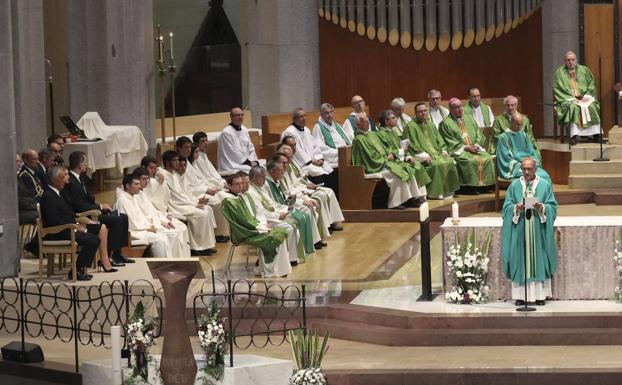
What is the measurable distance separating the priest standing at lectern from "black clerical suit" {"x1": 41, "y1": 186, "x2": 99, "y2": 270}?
11.5 ft

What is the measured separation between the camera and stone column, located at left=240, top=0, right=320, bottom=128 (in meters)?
22.0

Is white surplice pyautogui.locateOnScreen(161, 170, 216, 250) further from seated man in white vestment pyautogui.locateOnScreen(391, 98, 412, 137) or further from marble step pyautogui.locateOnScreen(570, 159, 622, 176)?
marble step pyautogui.locateOnScreen(570, 159, 622, 176)

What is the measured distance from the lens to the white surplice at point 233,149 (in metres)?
18.0

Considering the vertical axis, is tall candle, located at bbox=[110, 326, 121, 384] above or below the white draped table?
below

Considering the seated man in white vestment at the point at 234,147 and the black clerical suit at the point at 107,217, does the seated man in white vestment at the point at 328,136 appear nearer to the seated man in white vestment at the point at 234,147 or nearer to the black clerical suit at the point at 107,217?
the seated man in white vestment at the point at 234,147

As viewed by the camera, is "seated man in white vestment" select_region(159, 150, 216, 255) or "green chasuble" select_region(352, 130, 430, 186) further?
"green chasuble" select_region(352, 130, 430, 186)

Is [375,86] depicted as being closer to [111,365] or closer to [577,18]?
[577,18]

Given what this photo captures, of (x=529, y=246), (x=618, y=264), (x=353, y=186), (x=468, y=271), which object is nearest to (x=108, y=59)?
→ (x=353, y=186)

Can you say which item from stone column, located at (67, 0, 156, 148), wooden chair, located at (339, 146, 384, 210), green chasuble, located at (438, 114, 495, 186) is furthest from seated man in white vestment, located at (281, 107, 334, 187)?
stone column, located at (67, 0, 156, 148)

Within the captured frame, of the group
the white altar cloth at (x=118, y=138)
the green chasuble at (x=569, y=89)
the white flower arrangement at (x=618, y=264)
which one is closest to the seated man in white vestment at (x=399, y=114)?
the green chasuble at (x=569, y=89)

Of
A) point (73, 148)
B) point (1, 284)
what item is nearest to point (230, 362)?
Result: point (1, 284)

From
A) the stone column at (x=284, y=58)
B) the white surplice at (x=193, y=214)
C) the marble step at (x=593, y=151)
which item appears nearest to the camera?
the white surplice at (x=193, y=214)

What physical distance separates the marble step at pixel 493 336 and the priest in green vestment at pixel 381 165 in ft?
18.0

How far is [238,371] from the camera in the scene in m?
11.3
